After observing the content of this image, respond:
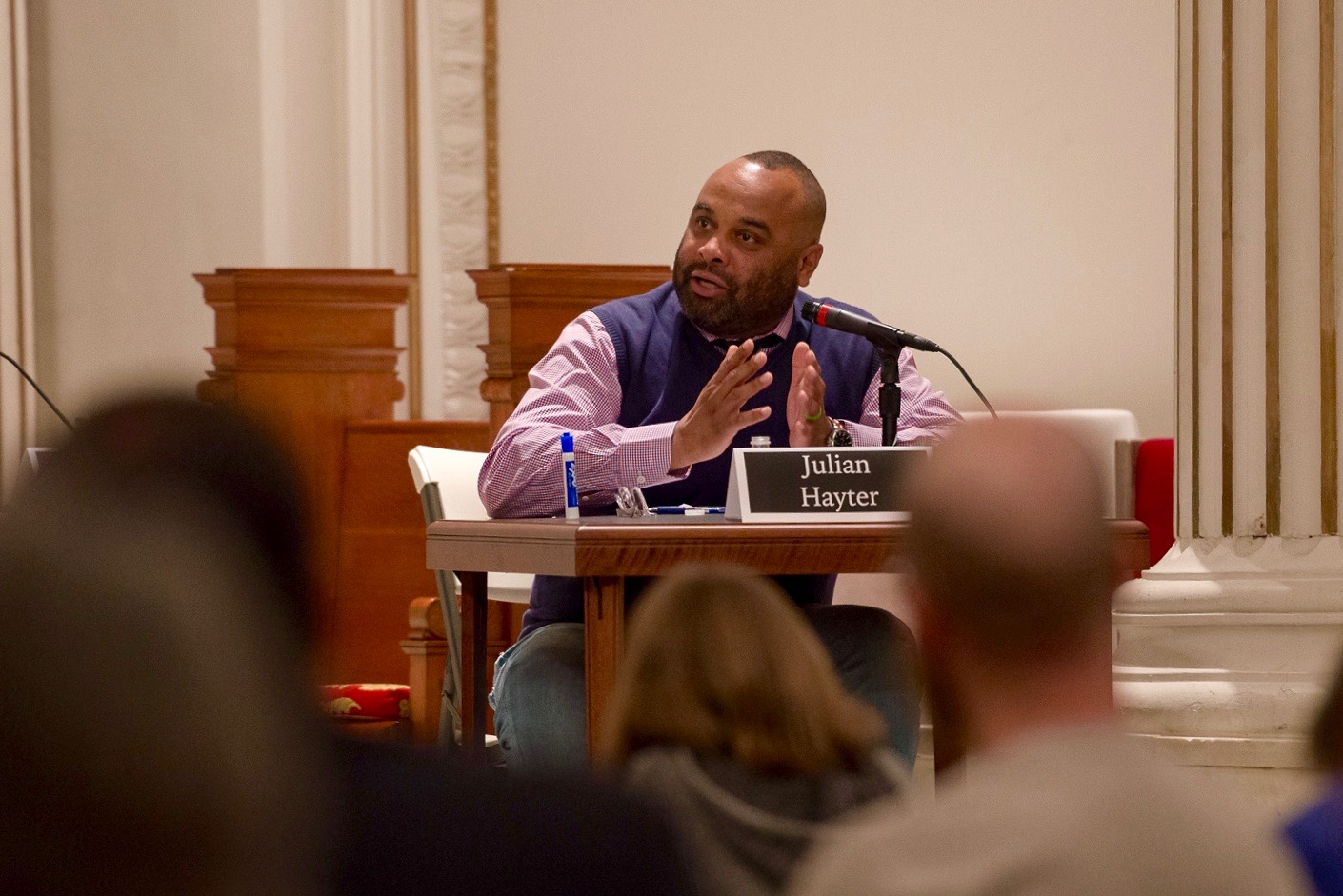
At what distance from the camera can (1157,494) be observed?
4.49 m

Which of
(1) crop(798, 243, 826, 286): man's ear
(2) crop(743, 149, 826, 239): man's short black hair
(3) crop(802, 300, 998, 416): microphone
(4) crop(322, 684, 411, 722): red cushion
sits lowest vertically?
(4) crop(322, 684, 411, 722): red cushion

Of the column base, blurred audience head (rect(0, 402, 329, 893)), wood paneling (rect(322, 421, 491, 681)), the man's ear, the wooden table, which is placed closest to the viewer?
blurred audience head (rect(0, 402, 329, 893))

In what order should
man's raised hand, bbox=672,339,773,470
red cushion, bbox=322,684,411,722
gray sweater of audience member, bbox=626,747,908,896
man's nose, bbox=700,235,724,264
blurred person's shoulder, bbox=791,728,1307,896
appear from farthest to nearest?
red cushion, bbox=322,684,411,722 → man's nose, bbox=700,235,724,264 → man's raised hand, bbox=672,339,773,470 → gray sweater of audience member, bbox=626,747,908,896 → blurred person's shoulder, bbox=791,728,1307,896

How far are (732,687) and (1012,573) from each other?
31 cm

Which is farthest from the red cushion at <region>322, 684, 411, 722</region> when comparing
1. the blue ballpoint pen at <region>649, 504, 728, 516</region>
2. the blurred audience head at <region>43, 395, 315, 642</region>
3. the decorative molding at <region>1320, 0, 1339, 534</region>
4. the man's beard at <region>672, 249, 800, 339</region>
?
the blurred audience head at <region>43, 395, 315, 642</region>

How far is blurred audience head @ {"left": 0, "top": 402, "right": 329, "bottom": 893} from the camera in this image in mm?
596

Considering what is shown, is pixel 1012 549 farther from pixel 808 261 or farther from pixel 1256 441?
pixel 808 261

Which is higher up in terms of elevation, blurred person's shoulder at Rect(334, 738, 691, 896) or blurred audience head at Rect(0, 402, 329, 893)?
blurred audience head at Rect(0, 402, 329, 893)

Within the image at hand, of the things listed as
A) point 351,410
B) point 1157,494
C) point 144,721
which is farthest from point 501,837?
point 351,410

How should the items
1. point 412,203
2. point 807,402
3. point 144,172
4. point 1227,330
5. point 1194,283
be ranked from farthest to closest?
1. point 412,203
2. point 144,172
3. point 1194,283
4. point 1227,330
5. point 807,402

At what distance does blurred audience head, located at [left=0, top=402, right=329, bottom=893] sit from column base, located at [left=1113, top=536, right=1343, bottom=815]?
2.69 meters

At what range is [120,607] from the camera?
0.62m

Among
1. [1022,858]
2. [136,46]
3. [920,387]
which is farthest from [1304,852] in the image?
[136,46]

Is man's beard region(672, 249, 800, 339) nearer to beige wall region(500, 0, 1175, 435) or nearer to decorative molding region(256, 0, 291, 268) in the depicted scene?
beige wall region(500, 0, 1175, 435)
